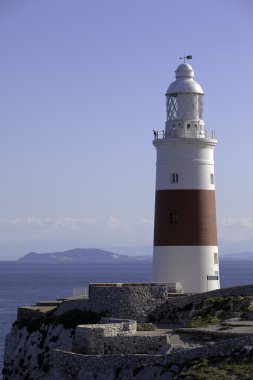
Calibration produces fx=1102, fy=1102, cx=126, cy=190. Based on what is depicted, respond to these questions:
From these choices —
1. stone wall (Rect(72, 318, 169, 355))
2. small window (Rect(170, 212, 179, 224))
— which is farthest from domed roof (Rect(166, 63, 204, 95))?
stone wall (Rect(72, 318, 169, 355))

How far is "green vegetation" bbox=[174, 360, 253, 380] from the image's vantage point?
93.5ft

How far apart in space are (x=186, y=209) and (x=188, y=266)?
253 centimetres

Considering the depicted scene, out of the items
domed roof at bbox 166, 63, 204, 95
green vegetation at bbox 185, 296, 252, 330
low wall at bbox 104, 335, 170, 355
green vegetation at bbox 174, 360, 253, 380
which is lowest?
green vegetation at bbox 174, 360, 253, 380

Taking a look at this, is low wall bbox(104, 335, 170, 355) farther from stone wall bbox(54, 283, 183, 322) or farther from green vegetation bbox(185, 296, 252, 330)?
stone wall bbox(54, 283, 183, 322)

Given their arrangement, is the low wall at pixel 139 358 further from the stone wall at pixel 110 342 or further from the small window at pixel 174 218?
the small window at pixel 174 218

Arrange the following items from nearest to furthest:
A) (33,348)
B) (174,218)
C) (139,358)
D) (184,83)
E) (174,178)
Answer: (139,358) → (33,348) → (174,218) → (174,178) → (184,83)

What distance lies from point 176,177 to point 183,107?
3.40 m

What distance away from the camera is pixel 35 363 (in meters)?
43.6

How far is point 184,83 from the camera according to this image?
50375mm

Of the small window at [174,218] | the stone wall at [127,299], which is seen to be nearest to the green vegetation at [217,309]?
the stone wall at [127,299]

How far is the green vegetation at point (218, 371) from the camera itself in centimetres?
2848

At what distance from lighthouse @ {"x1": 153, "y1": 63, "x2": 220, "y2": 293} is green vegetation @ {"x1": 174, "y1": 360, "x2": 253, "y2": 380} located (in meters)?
18.8

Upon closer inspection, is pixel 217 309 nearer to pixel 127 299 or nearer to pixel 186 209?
pixel 127 299

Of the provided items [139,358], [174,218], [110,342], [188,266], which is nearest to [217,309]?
[110,342]
